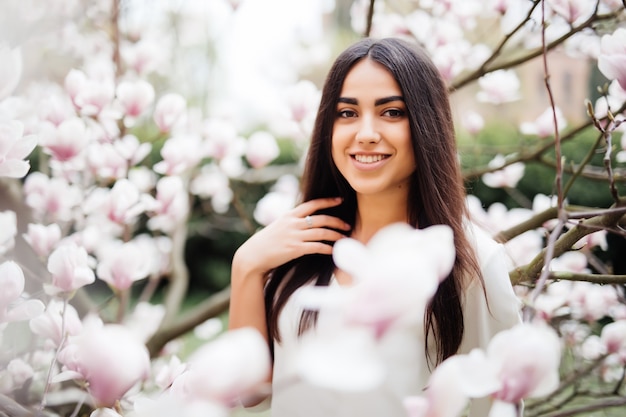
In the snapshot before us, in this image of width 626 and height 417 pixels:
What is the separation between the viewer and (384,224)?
1.16 meters

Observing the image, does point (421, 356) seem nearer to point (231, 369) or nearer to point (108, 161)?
point (231, 369)

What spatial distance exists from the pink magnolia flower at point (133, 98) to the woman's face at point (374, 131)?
596 millimetres

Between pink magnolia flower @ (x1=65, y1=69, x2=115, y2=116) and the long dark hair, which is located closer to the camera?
the long dark hair

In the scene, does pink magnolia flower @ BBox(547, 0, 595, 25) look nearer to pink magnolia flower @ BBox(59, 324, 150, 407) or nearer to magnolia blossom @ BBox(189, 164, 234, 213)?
pink magnolia flower @ BBox(59, 324, 150, 407)

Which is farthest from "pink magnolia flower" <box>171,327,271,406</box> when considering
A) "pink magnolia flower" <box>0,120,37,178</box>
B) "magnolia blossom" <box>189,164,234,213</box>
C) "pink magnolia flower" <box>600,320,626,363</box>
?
"magnolia blossom" <box>189,164,234,213</box>

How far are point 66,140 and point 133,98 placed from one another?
11.0 inches

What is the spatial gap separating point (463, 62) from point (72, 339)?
156 centimetres

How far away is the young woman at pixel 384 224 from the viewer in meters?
1.01

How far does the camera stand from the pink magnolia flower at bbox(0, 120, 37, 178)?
753 millimetres

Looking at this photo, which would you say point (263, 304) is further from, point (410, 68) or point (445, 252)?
point (445, 252)

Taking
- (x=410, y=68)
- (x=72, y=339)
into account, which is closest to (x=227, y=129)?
(x=410, y=68)

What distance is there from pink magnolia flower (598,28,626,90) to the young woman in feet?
1.06

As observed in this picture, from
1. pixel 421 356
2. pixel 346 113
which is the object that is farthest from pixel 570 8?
pixel 421 356

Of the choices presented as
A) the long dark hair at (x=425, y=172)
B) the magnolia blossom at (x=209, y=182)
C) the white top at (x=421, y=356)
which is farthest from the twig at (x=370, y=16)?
the magnolia blossom at (x=209, y=182)
